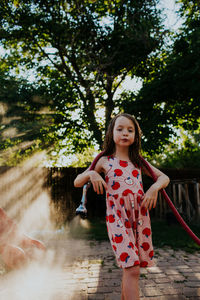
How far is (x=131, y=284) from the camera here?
1978 millimetres

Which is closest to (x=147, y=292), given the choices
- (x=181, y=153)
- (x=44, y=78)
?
(x=44, y=78)

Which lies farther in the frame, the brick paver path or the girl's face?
the brick paver path

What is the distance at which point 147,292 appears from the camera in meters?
3.00

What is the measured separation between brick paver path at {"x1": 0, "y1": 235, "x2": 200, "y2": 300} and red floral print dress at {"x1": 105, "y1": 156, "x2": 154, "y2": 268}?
3.22 feet

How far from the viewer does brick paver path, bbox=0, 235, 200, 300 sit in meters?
2.99

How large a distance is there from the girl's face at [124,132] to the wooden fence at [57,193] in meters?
7.13

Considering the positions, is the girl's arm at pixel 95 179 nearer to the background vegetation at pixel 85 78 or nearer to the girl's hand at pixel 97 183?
the girl's hand at pixel 97 183

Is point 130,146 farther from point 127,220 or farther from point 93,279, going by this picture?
point 93,279

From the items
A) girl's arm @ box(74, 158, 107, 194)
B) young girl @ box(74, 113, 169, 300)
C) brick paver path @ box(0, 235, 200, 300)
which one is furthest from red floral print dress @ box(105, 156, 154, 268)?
brick paver path @ box(0, 235, 200, 300)

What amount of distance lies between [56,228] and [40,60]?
9.21 m

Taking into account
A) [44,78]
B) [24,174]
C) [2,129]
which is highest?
[44,78]

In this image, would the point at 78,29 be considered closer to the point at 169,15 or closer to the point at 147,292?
the point at 169,15

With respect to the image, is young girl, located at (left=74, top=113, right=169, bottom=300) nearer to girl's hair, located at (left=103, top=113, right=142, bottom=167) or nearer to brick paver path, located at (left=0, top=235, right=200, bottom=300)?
girl's hair, located at (left=103, top=113, right=142, bottom=167)

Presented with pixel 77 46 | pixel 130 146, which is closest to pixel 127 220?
pixel 130 146
